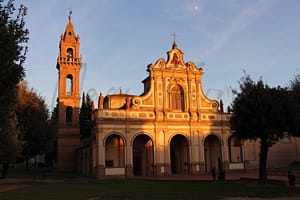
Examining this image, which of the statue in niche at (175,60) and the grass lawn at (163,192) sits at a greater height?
the statue in niche at (175,60)

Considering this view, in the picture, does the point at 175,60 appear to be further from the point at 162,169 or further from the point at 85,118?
the point at 85,118

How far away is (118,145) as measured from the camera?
37.4 meters

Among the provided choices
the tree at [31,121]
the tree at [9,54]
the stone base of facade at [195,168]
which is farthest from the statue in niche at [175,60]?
the tree at [9,54]

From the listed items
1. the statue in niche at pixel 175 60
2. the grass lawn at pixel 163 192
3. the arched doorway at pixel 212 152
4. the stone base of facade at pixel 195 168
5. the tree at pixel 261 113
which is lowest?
the grass lawn at pixel 163 192

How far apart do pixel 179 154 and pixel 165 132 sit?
16.6ft

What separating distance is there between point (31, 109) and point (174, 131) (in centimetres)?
A: 1659

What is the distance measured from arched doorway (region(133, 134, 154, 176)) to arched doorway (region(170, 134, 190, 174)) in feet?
12.0

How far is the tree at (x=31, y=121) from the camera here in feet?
121

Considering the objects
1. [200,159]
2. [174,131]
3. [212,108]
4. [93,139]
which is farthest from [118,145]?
[212,108]

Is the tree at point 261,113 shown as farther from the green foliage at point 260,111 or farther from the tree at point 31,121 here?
the tree at point 31,121

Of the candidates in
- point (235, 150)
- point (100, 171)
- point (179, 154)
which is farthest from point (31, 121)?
point (235, 150)

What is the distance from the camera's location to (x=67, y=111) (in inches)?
1953

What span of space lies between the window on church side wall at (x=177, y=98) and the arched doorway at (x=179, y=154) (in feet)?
11.3

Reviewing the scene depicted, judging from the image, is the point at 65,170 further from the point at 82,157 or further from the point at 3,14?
the point at 3,14
